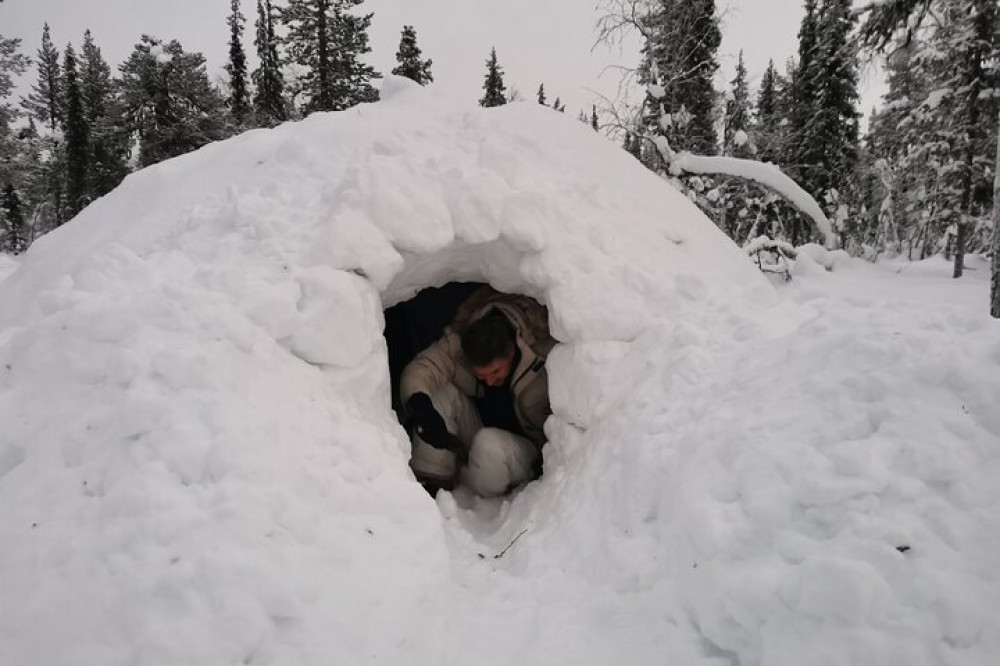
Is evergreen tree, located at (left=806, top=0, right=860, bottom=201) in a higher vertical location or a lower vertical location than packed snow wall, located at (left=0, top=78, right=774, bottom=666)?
higher

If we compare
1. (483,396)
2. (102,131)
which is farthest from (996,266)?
(102,131)

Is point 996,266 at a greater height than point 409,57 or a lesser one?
lesser

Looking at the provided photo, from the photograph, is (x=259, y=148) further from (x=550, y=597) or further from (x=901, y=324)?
(x=901, y=324)

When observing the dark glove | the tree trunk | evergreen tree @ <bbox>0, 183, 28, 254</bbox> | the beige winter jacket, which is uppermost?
the tree trunk

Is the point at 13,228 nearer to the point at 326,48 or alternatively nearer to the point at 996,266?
the point at 326,48

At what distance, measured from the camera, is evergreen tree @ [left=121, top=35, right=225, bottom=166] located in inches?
692

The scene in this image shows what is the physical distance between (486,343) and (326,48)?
64.2 ft

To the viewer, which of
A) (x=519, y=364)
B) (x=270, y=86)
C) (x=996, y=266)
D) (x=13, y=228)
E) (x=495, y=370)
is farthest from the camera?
(x=13, y=228)

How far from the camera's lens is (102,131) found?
2144 cm

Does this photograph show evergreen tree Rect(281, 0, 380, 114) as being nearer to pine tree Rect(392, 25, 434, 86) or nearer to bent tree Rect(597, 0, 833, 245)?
pine tree Rect(392, 25, 434, 86)

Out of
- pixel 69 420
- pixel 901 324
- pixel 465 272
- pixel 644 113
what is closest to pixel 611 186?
pixel 465 272

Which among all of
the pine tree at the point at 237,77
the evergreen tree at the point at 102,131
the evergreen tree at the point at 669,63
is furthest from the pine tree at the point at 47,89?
the evergreen tree at the point at 669,63

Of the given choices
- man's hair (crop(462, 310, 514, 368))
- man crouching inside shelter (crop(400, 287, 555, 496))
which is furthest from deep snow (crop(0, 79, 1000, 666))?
man's hair (crop(462, 310, 514, 368))

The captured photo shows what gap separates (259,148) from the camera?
3988mm
